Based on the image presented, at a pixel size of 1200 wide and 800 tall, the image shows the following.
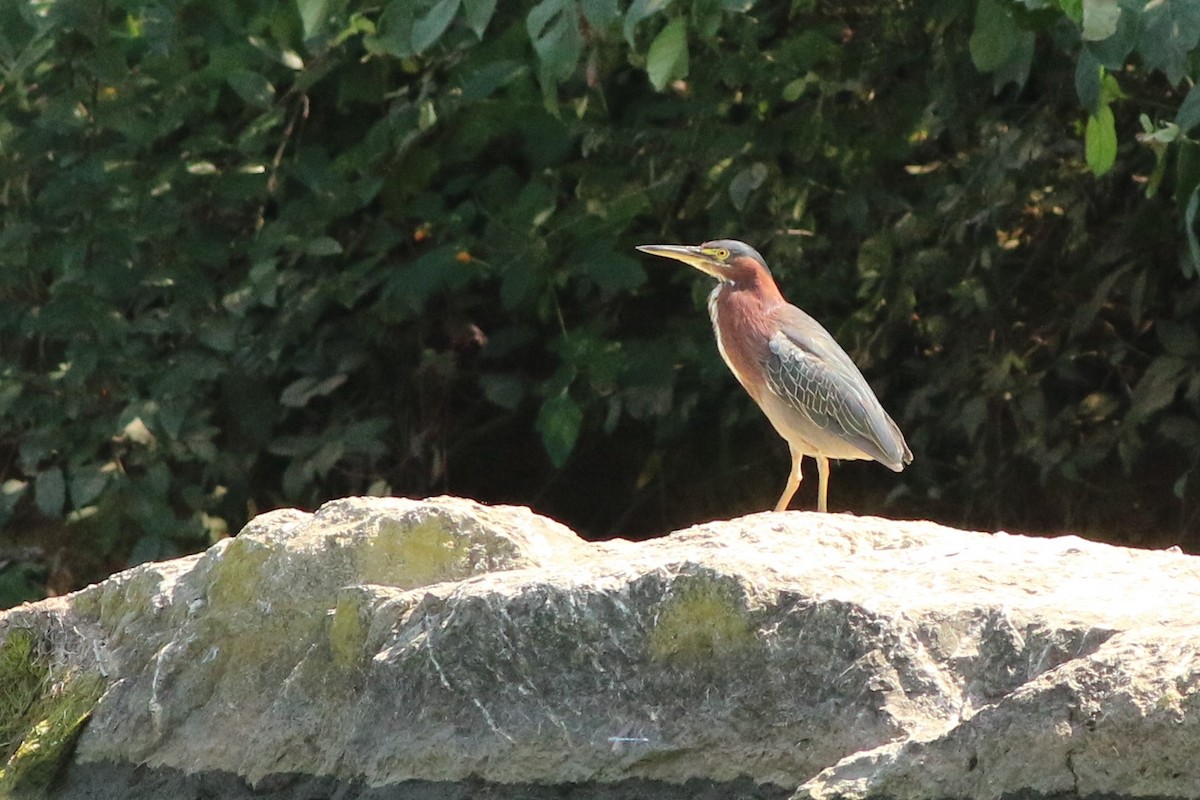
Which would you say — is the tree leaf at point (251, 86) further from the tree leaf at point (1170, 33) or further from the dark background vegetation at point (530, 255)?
the tree leaf at point (1170, 33)

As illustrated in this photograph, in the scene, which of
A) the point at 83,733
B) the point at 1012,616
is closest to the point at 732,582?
the point at 1012,616

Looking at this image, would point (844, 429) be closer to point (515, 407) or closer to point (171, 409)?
point (515, 407)

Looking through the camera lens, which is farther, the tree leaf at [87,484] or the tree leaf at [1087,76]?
the tree leaf at [87,484]

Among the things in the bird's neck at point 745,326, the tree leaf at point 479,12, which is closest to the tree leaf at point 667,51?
the tree leaf at point 479,12

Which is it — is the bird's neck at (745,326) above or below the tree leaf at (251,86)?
below

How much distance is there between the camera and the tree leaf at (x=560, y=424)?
5203 millimetres

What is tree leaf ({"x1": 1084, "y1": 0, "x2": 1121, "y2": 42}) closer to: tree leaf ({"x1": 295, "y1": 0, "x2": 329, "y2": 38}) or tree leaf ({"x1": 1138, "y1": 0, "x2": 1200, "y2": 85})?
tree leaf ({"x1": 1138, "y1": 0, "x2": 1200, "y2": 85})

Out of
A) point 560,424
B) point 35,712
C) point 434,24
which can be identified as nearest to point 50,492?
point 560,424

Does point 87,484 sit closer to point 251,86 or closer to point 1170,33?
point 251,86

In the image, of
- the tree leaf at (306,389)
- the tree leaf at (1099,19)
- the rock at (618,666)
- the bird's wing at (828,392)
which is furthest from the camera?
the tree leaf at (306,389)

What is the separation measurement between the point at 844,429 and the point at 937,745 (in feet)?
8.94

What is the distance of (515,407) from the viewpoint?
233 inches

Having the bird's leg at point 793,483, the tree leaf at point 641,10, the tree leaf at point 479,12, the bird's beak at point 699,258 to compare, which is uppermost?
the tree leaf at point 479,12

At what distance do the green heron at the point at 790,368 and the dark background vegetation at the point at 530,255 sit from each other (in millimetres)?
209
